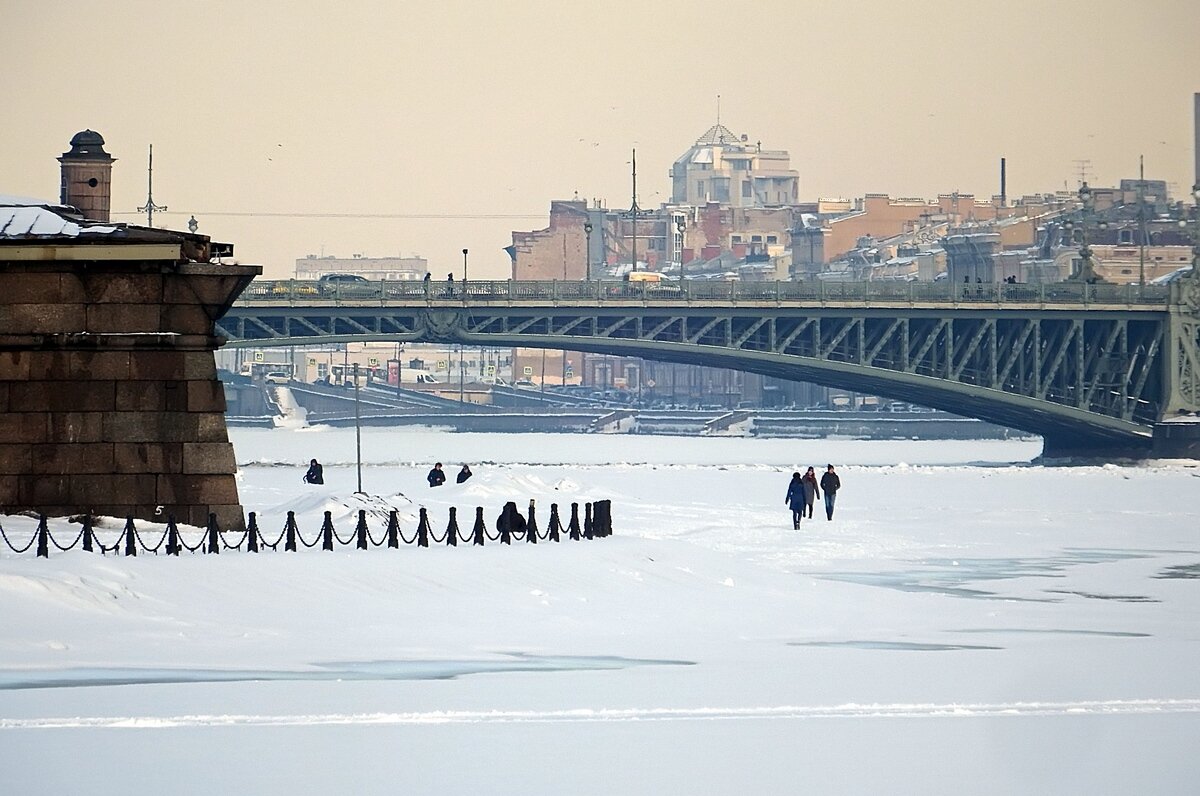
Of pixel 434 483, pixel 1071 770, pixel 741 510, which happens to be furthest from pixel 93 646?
pixel 434 483

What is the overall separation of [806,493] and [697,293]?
4255 cm

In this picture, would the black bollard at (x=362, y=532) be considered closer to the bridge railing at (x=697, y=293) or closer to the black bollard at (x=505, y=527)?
the black bollard at (x=505, y=527)

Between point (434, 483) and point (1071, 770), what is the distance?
46.3 meters

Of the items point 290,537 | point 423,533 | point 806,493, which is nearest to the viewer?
point 290,537

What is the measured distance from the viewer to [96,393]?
31.8 m

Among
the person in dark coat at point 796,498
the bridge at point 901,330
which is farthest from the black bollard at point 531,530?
the bridge at point 901,330

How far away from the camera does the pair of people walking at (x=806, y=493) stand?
49500 millimetres

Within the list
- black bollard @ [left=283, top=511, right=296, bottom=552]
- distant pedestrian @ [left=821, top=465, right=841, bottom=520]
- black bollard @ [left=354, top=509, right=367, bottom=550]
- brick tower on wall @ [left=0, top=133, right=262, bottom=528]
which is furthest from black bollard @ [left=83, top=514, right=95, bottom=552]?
distant pedestrian @ [left=821, top=465, right=841, bottom=520]

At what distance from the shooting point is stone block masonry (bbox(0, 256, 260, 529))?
31.7 m

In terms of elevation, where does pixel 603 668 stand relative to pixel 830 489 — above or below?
below

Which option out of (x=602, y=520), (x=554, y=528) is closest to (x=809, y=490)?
(x=602, y=520)

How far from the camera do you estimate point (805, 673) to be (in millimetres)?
23703

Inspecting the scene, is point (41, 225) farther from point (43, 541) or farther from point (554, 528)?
point (554, 528)

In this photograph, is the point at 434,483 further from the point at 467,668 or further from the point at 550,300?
the point at 467,668
